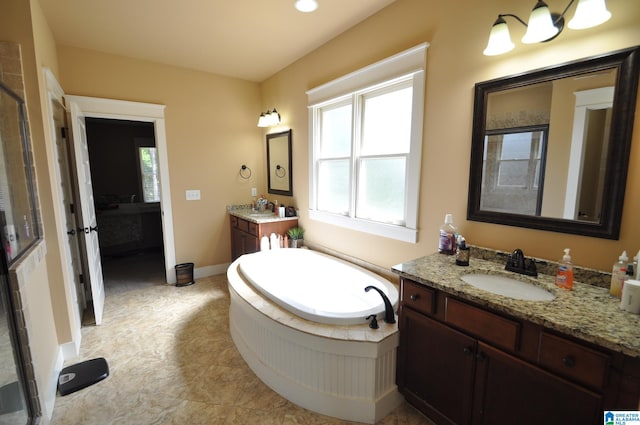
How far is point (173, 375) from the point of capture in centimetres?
212

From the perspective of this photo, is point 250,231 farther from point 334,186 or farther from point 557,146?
point 557,146

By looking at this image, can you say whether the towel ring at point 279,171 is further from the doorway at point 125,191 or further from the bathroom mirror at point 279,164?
the doorway at point 125,191

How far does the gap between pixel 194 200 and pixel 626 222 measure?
4028 millimetres

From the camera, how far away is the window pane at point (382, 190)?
241cm

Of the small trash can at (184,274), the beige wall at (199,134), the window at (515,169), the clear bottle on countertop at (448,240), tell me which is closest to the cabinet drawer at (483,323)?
the clear bottle on countertop at (448,240)

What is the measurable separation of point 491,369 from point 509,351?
14 cm

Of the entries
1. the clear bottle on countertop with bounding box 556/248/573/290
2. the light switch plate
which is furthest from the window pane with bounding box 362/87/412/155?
the light switch plate

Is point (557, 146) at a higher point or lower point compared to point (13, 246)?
higher

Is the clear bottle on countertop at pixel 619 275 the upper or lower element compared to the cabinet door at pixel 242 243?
upper

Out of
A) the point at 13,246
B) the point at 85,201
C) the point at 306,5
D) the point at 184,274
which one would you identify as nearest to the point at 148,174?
the point at 184,274

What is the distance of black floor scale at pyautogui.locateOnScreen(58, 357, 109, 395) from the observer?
6.55 feet

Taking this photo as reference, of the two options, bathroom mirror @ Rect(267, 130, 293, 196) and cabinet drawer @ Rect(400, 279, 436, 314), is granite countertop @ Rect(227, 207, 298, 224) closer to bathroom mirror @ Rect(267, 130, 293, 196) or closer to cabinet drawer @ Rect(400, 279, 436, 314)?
bathroom mirror @ Rect(267, 130, 293, 196)

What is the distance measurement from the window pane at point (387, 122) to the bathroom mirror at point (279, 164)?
1298 mm

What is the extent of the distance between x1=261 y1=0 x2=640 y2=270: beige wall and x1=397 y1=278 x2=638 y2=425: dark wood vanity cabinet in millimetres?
593
